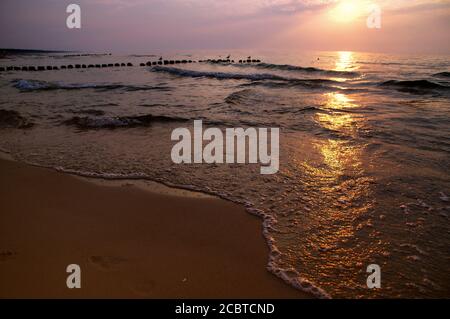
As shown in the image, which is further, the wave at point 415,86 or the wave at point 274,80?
the wave at point 274,80

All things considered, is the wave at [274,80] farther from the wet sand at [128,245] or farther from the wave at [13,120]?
the wet sand at [128,245]

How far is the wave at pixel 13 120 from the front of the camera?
33.7 ft

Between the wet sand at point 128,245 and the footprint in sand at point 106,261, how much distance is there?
0.04 ft

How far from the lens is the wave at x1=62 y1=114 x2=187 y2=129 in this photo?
10352 millimetres

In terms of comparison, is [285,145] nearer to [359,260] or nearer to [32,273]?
[359,260]

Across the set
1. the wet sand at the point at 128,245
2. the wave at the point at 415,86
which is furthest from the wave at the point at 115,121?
the wave at the point at 415,86

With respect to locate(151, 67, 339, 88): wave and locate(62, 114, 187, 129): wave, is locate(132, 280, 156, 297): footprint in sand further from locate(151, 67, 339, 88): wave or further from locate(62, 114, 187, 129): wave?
locate(151, 67, 339, 88): wave

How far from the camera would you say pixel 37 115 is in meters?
11.9

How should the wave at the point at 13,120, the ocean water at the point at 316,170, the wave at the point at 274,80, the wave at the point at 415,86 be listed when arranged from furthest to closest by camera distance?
1. the wave at the point at 274,80
2. the wave at the point at 415,86
3. the wave at the point at 13,120
4. the ocean water at the point at 316,170

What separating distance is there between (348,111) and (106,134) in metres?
9.15

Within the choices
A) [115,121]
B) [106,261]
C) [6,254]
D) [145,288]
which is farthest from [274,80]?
[145,288]

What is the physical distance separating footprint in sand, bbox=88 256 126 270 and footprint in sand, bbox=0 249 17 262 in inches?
36.0

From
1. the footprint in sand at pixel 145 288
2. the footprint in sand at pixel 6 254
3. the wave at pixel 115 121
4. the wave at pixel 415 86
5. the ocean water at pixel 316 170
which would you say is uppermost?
the wave at pixel 415 86
